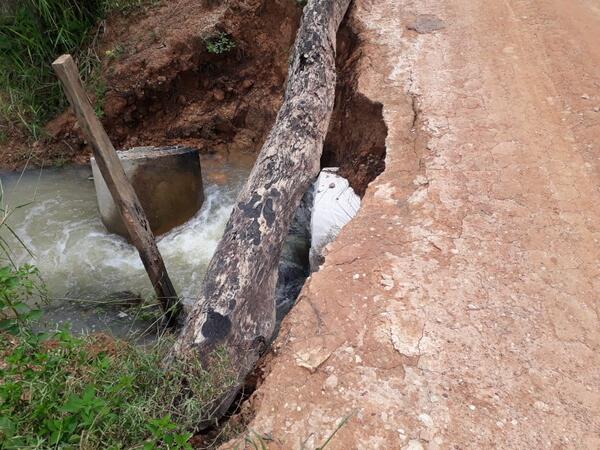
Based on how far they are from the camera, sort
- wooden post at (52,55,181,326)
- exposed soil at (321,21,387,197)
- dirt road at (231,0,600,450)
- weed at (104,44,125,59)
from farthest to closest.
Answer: weed at (104,44,125,59) → exposed soil at (321,21,387,197) → wooden post at (52,55,181,326) → dirt road at (231,0,600,450)

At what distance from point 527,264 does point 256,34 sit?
13.1ft

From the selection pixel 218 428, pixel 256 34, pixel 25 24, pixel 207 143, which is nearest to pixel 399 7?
pixel 256 34

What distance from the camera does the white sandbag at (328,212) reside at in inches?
120

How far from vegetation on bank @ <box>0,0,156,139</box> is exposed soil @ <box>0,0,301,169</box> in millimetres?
146

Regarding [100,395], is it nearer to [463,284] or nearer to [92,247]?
[463,284]

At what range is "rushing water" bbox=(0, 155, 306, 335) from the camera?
375 cm

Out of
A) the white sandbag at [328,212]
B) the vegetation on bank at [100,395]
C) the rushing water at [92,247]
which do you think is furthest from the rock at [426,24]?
the vegetation on bank at [100,395]

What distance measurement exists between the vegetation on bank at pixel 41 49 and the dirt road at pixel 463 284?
3125 millimetres

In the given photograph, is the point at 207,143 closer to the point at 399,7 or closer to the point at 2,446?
the point at 399,7

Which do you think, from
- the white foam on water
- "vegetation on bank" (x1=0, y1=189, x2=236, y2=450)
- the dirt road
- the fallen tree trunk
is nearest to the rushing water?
the white foam on water

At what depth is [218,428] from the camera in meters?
2.09

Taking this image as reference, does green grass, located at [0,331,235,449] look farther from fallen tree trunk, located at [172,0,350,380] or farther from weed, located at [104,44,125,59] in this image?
weed, located at [104,44,125,59]

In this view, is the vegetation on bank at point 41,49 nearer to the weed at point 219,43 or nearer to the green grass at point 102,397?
the weed at point 219,43

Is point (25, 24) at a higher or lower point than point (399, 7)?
higher
